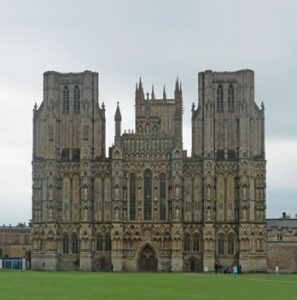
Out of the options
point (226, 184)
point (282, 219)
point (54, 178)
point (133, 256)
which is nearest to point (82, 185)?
point (54, 178)

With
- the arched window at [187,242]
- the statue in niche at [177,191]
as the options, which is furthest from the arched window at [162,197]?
the arched window at [187,242]

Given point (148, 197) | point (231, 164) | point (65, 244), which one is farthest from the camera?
point (65, 244)

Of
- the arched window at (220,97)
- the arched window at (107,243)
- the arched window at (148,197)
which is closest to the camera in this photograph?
the arched window at (148,197)

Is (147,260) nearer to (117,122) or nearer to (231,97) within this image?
(117,122)

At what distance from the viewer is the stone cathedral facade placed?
413 feet

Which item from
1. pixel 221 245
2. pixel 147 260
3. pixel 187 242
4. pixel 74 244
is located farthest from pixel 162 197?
pixel 74 244

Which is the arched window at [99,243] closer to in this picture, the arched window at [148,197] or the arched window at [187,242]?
the arched window at [148,197]

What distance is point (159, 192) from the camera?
128m

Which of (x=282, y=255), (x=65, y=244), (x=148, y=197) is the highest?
(x=148, y=197)

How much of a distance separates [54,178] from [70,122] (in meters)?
9.25

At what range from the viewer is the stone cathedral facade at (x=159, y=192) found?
12594 centimetres

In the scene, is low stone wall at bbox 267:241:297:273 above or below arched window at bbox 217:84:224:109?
below

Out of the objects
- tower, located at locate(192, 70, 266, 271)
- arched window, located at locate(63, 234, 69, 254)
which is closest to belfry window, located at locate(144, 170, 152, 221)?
tower, located at locate(192, 70, 266, 271)

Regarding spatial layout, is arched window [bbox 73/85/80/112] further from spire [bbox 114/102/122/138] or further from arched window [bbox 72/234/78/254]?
arched window [bbox 72/234/78/254]
